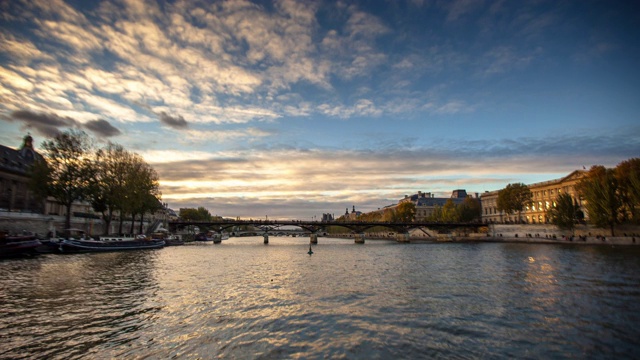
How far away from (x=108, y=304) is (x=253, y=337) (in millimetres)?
11543

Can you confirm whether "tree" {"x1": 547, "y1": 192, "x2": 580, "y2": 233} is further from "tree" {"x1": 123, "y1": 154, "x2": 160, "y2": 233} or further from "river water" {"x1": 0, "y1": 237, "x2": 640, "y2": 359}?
"tree" {"x1": 123, "y1": 154, "x2": 160, "y2": 233}

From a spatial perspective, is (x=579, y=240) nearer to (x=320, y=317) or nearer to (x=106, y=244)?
(x=320, y=317)

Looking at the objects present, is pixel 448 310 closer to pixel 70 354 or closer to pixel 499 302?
pixel 499 302

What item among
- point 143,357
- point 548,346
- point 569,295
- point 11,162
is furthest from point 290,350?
point 11,162

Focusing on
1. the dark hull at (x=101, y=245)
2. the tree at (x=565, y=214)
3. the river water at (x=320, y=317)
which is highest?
the tree at (x=565, y=214)

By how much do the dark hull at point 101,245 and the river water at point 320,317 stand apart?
30853mm

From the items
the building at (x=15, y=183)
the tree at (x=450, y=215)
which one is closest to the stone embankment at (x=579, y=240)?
the tree at (x=450, y=215)

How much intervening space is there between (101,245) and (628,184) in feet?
365

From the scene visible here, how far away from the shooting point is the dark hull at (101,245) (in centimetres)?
5897

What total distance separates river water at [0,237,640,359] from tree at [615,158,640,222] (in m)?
56.4

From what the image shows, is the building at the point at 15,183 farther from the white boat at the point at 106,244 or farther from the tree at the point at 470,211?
the tree at the point at 470,211

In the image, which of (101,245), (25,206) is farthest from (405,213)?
(25,206)

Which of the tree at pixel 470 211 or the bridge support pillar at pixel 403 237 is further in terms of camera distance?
the tree at pixel 470 211

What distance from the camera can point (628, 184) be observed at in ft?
253
